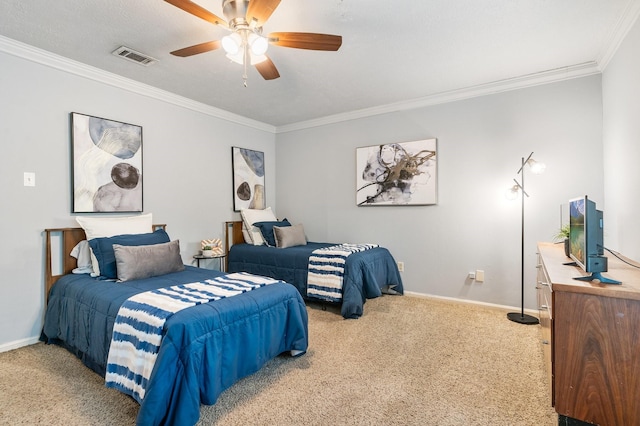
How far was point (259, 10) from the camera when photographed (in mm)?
1798

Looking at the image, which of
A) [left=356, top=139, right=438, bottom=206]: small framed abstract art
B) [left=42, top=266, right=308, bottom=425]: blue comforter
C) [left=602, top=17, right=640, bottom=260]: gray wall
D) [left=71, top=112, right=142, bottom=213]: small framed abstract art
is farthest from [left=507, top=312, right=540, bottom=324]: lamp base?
[left=71, top=112, right=142, bottom=213]: small framed abstract art

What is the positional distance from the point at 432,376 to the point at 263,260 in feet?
7.68

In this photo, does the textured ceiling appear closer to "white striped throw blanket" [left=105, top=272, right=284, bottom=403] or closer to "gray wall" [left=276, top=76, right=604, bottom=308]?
"gray wall" [left=276, top=76, right=604, bottom=308]

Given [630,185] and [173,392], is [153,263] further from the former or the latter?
[630,185]

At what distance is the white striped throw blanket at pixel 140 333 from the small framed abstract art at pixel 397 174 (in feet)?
8.61

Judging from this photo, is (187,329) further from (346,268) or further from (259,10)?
(346,268)

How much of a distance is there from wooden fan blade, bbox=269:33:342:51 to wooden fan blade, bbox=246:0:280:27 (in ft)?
0.39

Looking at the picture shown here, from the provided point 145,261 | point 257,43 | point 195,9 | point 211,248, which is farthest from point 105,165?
point 257,43

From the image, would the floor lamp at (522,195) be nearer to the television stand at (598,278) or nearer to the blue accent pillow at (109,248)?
the television stand at (598,278)

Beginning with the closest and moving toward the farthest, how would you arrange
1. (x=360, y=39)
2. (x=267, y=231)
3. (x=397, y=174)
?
(x=360, y=39), (x=397, y=174), (x=267, y=231)

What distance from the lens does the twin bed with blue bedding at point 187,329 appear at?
1.57 meters

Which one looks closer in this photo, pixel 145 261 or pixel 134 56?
pixel 145 261

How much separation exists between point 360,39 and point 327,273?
2.20 metres

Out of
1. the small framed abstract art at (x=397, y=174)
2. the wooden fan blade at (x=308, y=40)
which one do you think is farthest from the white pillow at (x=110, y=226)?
the small framed abstract art at (x=397, y=174)
